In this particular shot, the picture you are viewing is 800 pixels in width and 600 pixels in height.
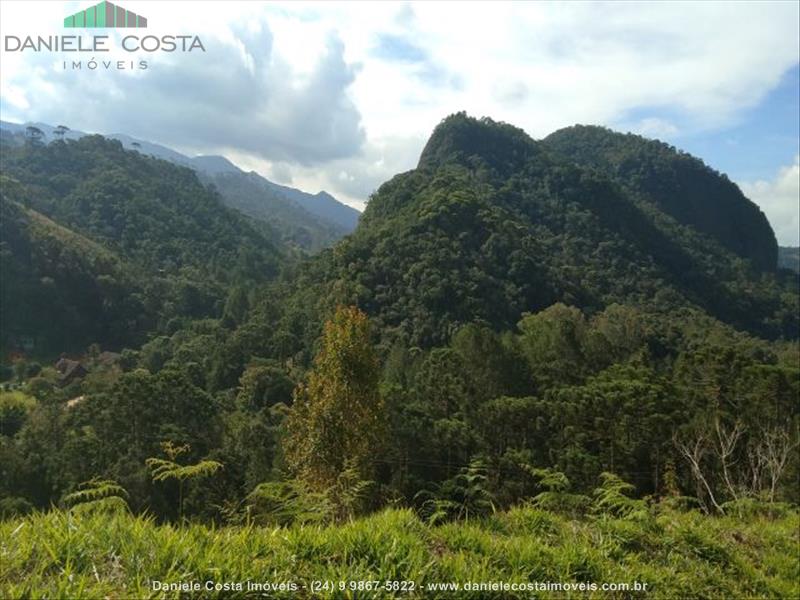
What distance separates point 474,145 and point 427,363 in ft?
246

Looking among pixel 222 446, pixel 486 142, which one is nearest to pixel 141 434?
pixel 222 446

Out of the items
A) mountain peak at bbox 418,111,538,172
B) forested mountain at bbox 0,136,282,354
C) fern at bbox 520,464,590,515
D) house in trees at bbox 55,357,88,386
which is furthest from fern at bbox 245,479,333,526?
mountain peak at bbox 418,111,538,172

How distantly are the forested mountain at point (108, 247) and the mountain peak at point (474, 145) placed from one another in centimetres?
3536

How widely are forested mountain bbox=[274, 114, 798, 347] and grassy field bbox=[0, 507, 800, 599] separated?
42361 mm

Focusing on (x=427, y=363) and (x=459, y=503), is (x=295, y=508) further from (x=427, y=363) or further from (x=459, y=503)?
(x=427, y=363)

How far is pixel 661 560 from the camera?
425 centimetres

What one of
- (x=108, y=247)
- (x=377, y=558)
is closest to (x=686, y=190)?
(x=108, y=247)

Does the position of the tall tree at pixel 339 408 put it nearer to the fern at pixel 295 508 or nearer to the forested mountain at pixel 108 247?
the fern at pixel 295 508

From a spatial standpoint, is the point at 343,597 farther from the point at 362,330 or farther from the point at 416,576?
the point at 362,330

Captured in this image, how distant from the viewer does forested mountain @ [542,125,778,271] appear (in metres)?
123

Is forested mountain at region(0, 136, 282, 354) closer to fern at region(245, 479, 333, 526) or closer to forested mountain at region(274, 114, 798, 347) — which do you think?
forested mountain at region(274, 114, 798, 347)

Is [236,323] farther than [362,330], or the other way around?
[236,323]

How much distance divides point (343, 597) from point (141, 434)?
2467 centimetres

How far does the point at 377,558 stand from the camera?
303 centimetres
